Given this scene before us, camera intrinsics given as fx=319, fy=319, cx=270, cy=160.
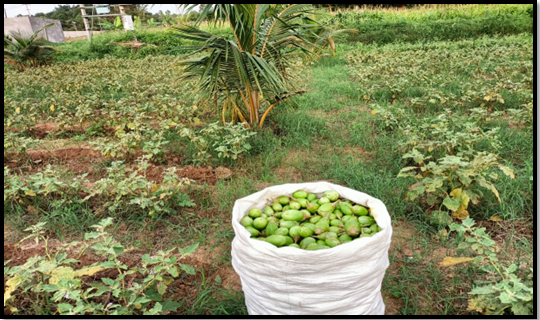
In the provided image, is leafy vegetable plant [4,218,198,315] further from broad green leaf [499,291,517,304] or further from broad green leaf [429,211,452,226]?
broad green leaf [429,211,452,226]

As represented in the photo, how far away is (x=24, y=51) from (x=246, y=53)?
34.7ft

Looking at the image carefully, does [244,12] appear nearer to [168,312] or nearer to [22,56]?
[168,312]

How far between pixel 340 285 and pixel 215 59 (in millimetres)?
2486

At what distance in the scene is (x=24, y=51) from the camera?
33.3 ft

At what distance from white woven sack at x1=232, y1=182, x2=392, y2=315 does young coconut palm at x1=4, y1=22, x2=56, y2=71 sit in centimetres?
1190

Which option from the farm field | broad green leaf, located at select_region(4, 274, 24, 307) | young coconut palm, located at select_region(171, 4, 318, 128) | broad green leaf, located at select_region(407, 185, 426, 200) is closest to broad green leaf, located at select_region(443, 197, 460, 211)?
the farm field

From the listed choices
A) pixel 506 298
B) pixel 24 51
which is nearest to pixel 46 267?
pixel 506 298

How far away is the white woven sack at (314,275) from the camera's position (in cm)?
124

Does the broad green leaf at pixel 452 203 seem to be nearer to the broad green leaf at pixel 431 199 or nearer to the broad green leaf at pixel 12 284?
the broad green leaf at pixel 431 199

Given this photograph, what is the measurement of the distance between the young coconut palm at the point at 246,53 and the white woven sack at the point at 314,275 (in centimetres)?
196

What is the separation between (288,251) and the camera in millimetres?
1223

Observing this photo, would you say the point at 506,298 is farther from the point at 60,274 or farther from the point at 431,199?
the point at 60,274

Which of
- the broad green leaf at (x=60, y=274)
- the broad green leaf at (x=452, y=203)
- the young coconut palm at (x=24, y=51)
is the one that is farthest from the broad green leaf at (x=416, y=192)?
the young coconut palm at (x=24, y=51)

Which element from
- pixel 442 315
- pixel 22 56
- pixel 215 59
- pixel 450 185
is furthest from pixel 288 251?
pixel 22 56
